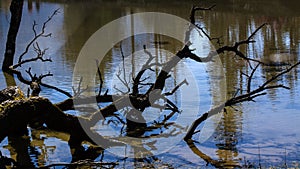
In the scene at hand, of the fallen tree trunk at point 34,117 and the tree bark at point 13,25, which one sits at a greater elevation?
the tree bark at point 13,25

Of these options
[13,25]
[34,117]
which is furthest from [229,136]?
[13,25]

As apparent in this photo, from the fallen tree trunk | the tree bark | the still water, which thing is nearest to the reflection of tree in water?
the still water

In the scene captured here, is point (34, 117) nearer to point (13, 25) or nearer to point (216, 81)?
point (216, 81)

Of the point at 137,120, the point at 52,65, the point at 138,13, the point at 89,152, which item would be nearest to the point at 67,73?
the point at 52,65

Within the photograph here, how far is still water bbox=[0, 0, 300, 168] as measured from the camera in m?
6.27

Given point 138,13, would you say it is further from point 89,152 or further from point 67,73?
point 89,152

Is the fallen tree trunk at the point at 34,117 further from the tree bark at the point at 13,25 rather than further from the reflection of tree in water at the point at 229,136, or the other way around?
the tree bark at the point at 13,25

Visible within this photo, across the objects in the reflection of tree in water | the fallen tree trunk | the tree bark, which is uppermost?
the tree bark

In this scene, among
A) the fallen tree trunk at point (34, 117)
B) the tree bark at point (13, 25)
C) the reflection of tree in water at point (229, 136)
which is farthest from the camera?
the tree bark at point (13, 25)

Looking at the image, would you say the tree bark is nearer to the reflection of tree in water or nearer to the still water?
the still water

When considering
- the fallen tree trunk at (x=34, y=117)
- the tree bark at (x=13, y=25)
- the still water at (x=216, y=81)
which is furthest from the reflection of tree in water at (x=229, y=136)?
the tree bark at (x=13, y=25)

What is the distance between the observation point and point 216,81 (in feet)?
34.7

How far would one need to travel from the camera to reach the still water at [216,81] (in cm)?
627

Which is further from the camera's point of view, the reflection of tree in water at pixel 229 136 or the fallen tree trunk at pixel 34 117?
the reflection of tree in water at pixel 229 136
